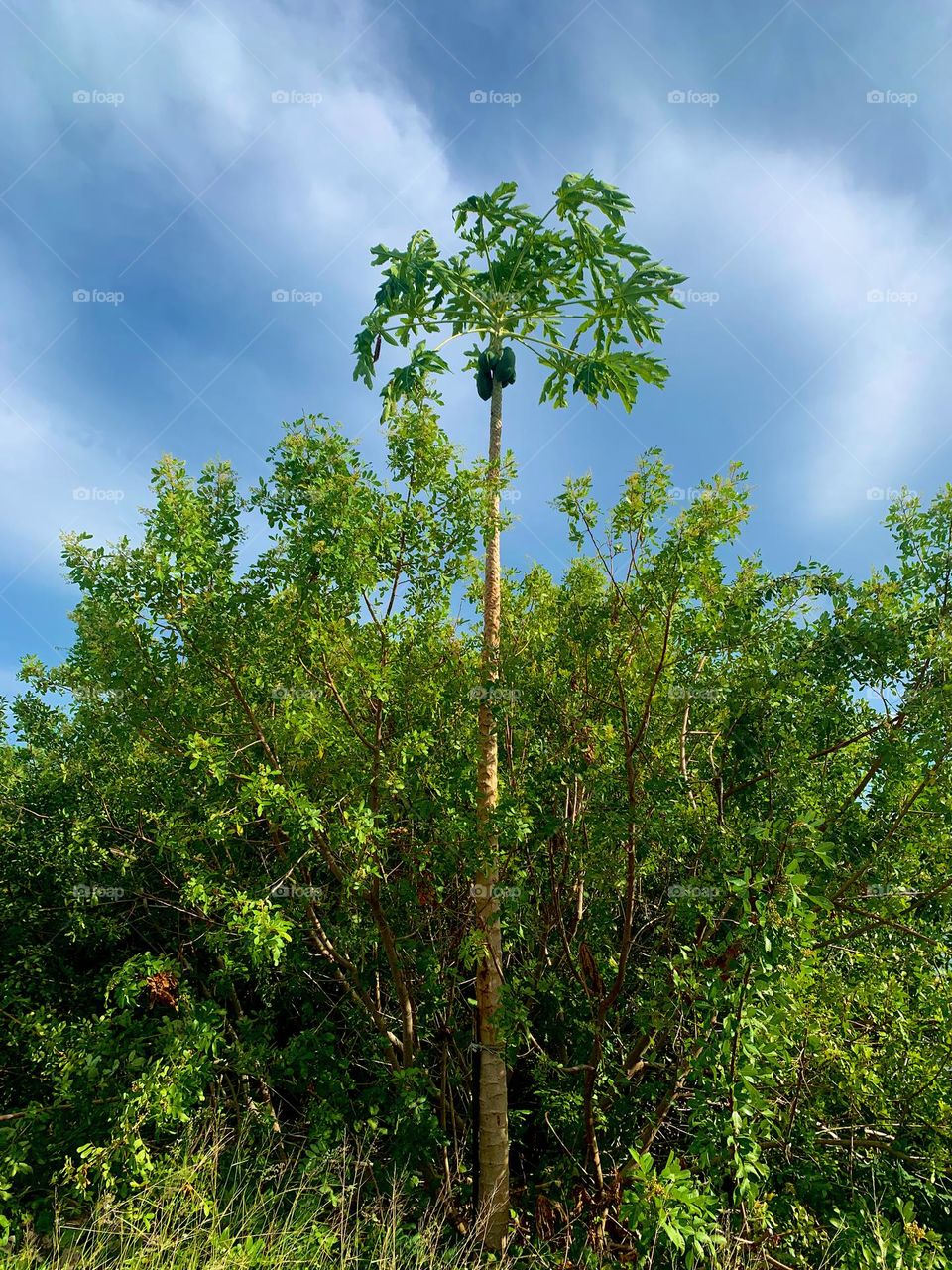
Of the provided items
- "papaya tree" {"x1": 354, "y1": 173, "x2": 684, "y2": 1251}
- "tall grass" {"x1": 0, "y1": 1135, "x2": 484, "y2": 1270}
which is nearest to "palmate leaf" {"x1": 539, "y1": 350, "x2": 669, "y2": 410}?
"papaya tree" {"x1": 354, "y1": 173, "x2": 684, "y2": 1251}

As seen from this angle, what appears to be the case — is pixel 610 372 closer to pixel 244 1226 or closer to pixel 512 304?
pixel 512 304

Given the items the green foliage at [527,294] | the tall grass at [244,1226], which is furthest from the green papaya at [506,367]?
the tall grass at [244,1226]

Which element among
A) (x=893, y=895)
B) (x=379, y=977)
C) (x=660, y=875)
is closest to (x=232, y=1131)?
(x=379, y=977)

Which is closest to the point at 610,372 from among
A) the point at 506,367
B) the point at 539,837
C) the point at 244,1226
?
the point at 506,367

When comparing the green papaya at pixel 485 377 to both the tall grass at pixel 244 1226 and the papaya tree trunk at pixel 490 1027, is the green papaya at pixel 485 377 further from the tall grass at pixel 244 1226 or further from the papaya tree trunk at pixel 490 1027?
the tall grass at pixel 244 1226

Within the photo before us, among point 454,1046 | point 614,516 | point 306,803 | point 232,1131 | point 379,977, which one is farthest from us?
point 379,977

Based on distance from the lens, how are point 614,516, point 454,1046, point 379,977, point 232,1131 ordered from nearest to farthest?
1. point 614,516
2. point 232,1131
3. point 454,1046
4. point 379,977

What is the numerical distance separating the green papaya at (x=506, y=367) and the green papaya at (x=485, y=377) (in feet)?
0.32

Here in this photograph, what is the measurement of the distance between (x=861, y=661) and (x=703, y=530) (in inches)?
68.0

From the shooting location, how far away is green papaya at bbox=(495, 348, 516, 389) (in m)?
7.29

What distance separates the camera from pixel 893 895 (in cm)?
539

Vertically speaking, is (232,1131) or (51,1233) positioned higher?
(232,1131)

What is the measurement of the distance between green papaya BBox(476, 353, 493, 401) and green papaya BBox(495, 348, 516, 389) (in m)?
0.10

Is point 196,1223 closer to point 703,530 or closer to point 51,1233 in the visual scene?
point 51,1233
